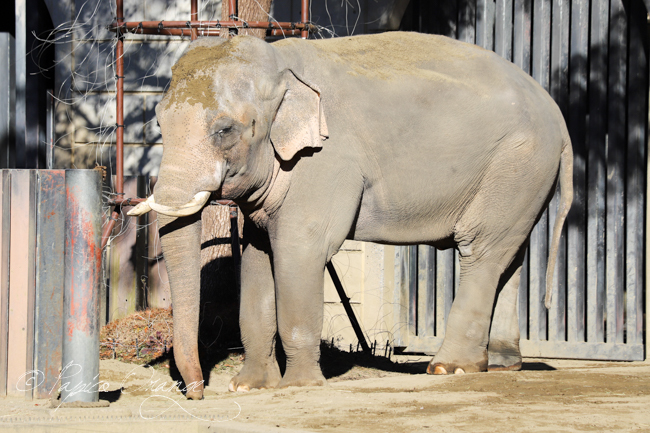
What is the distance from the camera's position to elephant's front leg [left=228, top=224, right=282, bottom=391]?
5.41 meters

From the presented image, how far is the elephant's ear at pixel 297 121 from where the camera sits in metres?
5.09

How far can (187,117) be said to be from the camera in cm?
468

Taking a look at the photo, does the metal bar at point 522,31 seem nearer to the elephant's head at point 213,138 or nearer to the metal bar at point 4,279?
the elephant's head at point 213,138

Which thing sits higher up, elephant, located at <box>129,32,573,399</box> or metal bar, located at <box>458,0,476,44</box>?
metal bar, located at <box>458,0,476,44</box>

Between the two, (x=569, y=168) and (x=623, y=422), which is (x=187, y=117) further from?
(x=569, y=168)

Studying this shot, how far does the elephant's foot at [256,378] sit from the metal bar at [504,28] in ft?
15.4

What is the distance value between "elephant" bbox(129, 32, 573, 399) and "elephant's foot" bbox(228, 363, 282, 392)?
0.04ft

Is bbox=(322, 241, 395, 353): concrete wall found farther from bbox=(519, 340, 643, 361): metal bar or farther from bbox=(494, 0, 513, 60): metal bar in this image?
bbox=(494, 0, 513, 60): metal bar

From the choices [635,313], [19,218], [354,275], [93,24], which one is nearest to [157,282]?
[354,275]

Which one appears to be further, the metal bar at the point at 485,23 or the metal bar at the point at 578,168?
the metal bar at the point at 485,23

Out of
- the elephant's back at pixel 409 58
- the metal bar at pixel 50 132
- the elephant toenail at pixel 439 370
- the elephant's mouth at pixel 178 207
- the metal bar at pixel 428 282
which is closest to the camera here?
the elephant's mouth at pixel 178 207

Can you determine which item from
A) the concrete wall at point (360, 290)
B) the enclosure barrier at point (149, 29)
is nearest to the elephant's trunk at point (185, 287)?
the enclosure barrier at point (149, 29)

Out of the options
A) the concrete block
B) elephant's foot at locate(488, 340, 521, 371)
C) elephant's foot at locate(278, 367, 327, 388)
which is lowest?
elephant's foot at locate(488, 340, 521, 371)

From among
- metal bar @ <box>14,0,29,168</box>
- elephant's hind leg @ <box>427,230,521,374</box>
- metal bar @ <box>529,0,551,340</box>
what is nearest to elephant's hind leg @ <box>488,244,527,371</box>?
elephant's hind leg @ <box>427,230,521,374</box>
